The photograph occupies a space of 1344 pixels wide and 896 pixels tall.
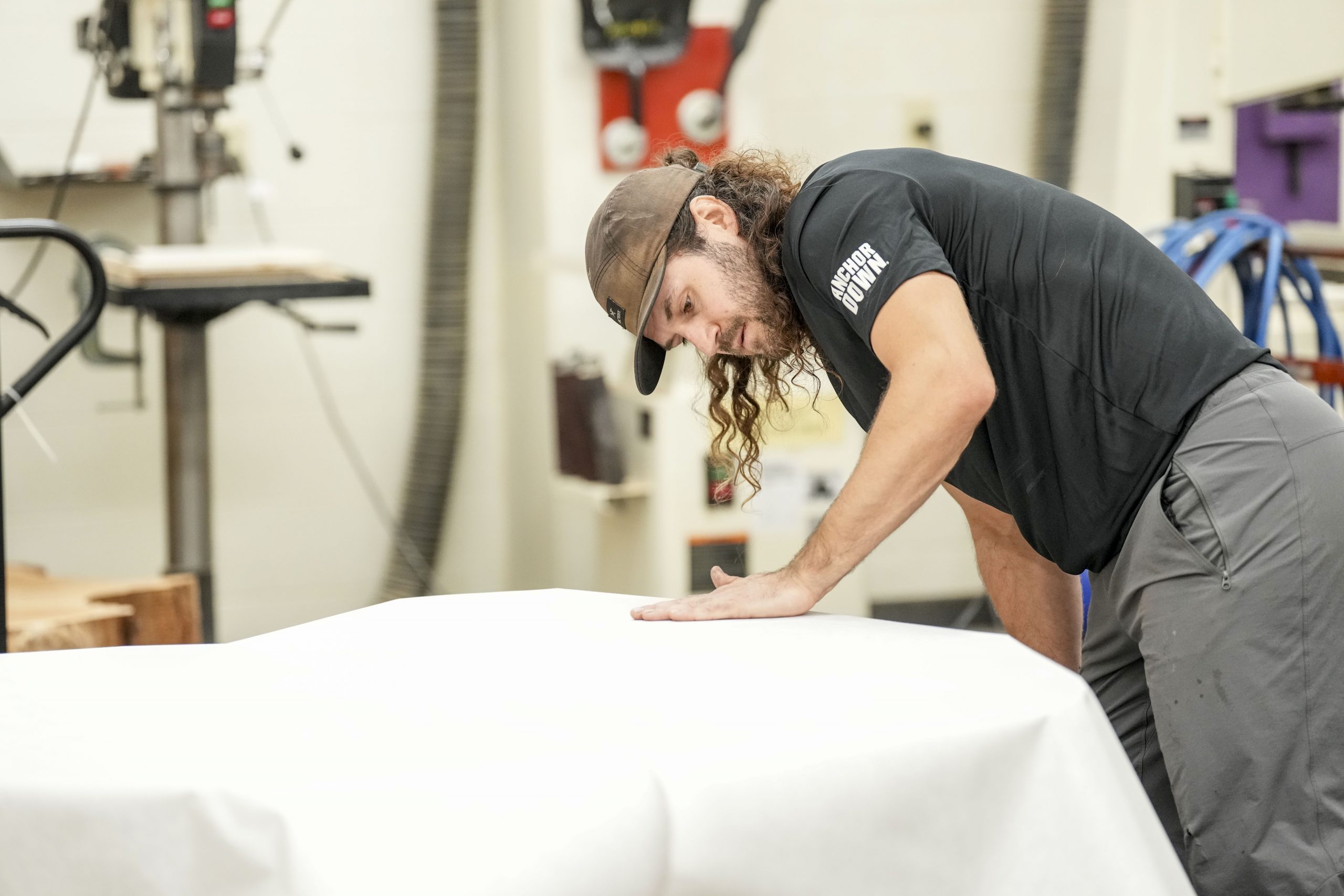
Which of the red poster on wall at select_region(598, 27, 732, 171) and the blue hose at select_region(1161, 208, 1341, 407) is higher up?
the red poster on wall at select_region(598, 27, 732, 171)

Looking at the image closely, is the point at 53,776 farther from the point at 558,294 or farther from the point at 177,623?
the point at 558,294

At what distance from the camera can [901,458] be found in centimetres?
122

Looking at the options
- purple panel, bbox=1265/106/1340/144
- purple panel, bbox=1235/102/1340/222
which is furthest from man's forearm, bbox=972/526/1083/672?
purple panel, bbox=1265/106/1340/144

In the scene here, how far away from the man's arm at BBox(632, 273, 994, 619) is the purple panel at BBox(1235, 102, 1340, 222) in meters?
2.23

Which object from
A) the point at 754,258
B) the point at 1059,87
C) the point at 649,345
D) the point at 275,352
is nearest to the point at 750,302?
the point at 754,258

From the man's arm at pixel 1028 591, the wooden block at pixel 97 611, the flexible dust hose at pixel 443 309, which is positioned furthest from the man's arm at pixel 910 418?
the flexible dust hose at pixel 443 309

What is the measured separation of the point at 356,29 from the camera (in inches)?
136

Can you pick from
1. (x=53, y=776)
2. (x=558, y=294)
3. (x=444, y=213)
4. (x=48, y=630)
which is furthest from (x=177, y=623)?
(x=53, y=776)

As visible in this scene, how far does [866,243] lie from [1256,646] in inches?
20.5

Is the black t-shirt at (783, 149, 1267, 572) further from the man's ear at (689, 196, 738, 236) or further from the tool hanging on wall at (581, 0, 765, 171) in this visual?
the tool hanging on wall at (581, 0, 765, 171)

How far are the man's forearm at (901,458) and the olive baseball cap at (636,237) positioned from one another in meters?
0.31

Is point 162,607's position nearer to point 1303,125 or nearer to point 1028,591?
point 1028,591

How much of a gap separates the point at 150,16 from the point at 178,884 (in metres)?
2.11

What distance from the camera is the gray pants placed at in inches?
46.7
